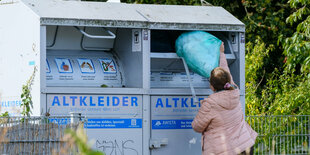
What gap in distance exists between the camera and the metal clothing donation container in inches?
230

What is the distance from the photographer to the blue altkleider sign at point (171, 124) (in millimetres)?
6227

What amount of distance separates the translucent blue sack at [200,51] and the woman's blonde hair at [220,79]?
0.48 metres

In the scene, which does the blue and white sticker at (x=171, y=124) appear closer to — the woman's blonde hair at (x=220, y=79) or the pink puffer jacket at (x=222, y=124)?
the pink puffer jacket at (x=222, y=124)

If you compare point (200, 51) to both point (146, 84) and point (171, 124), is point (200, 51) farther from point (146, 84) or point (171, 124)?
point (171, 124)

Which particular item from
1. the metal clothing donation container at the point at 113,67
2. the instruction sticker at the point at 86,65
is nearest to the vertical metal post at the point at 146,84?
the metal clothing donation container at the point at 113,67

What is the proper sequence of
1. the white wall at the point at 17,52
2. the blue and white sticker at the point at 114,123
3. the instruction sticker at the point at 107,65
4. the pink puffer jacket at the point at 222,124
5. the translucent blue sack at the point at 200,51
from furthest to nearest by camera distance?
the instruction sticker at the point at 107,65 < the translucent blue sack at the point at 200,51 < the blue and white sticker at the point at 114,123 < the white wall at the point at 17,52 < the pink puffer jacket at the point at 222,124

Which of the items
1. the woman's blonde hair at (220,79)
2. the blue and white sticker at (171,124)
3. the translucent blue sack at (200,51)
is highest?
the translucent blue sack at (200,51)

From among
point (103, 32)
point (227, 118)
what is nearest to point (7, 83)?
point (103, 32)

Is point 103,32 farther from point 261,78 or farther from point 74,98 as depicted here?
point 261,78

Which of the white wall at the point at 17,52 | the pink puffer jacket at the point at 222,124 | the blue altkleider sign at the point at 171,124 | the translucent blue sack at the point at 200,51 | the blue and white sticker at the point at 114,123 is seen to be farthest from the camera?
the blue altkleider sign at the point at 171,124

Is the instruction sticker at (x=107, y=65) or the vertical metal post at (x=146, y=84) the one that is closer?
the vertical metal post at (x=146, y=84)

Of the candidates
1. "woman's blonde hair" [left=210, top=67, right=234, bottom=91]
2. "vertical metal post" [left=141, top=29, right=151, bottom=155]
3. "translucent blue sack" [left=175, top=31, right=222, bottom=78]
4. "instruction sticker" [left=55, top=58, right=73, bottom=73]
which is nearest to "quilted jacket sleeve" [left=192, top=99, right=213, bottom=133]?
"woman's blonde hair" [left=210, top=67, right=234, bottom=91]

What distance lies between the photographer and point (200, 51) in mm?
6152

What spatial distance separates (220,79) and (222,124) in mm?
387
